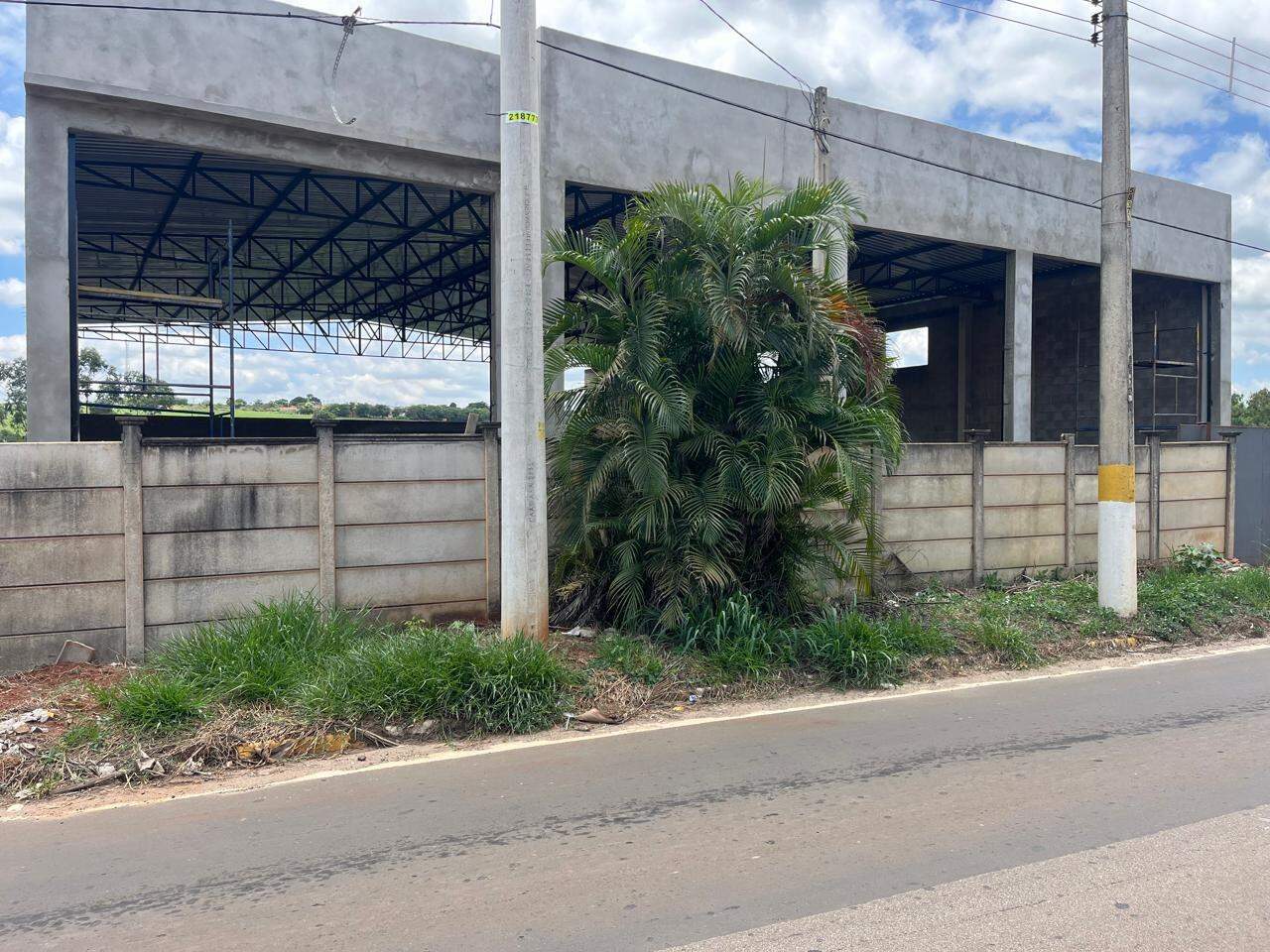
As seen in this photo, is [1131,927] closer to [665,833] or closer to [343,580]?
[665,833]

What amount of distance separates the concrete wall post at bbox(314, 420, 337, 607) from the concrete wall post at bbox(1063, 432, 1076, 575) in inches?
379

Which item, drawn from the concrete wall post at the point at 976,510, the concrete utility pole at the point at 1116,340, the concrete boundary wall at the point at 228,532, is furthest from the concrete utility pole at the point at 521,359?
the concrete wall post at the point at 976,510

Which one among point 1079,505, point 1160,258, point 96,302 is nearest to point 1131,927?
point 1079,505

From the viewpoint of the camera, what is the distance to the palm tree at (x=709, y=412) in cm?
814

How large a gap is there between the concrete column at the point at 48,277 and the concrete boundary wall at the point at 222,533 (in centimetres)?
265

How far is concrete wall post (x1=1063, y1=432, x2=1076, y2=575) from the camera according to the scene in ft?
41.6

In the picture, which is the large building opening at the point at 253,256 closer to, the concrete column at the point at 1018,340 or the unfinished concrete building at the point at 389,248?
the unfinished concrete building at the point at 389,248

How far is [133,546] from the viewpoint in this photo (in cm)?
766

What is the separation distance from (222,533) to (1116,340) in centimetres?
922

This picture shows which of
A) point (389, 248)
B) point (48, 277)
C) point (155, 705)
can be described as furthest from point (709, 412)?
point (389, 248)

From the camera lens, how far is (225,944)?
3.55 meters

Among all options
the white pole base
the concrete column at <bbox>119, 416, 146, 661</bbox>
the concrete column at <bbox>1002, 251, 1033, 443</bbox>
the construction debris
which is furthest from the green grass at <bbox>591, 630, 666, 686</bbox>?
the concrete column at <bbox>1002, 251, 1033, 443</bbox>

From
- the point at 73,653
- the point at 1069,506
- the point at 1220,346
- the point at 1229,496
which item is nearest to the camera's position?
the point at 73,653

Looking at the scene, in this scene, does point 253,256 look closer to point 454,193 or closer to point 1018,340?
point 454,193
